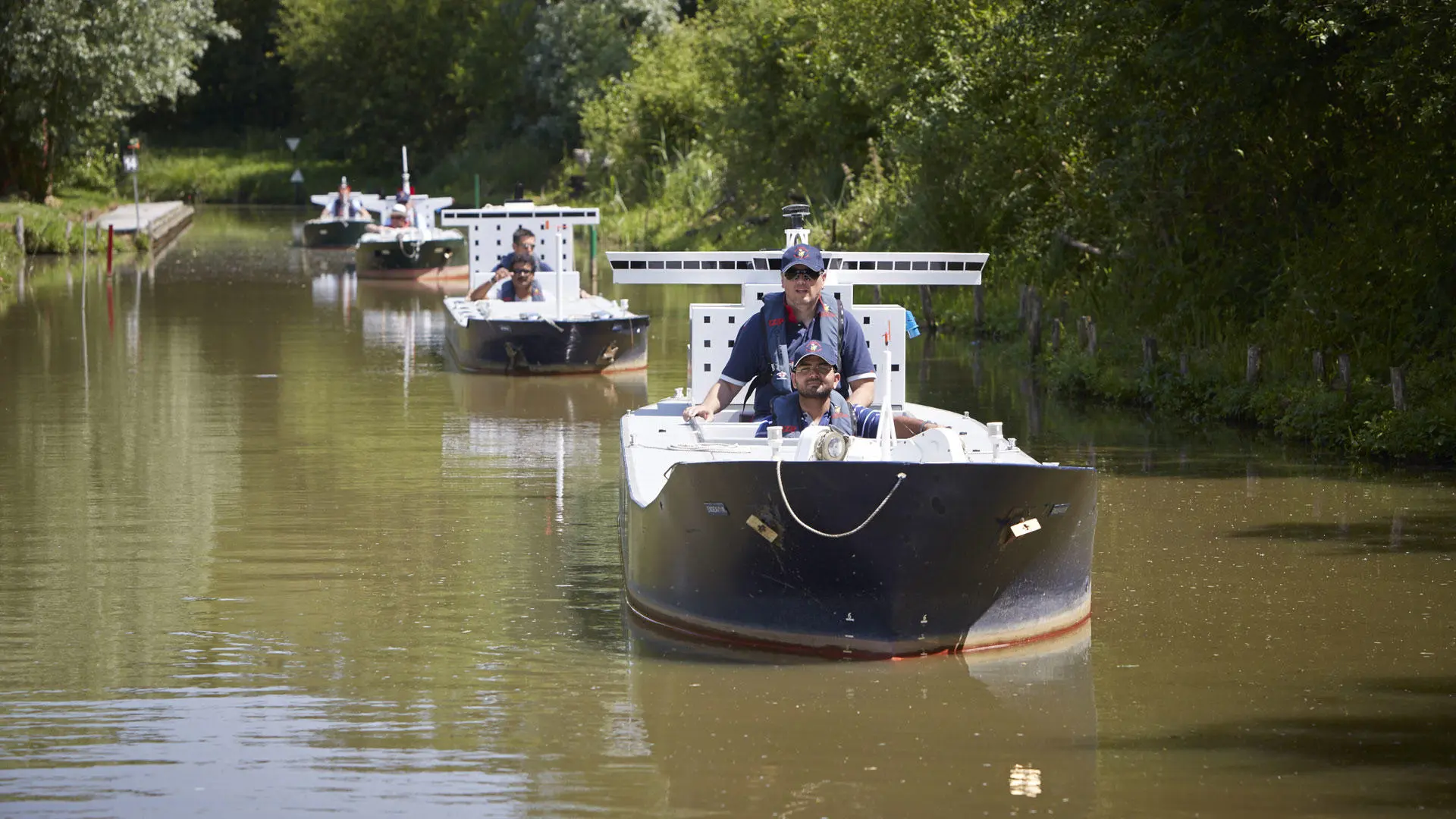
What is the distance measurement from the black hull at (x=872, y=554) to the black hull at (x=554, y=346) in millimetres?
13143

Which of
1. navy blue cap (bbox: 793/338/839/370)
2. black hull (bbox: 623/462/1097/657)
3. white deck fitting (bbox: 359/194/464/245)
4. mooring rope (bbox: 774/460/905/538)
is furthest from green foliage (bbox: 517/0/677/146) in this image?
mooring rope (bbox: 774/460/905/538)

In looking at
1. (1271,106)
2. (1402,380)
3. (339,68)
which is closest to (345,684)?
(1402,380)

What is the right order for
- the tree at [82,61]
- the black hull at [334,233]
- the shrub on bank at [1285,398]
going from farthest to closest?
the black hull at [334,233] → the tree at [82,61] → the shrub on bank at [1285,398]

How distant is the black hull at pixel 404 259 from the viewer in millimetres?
41812

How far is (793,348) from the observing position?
11.4m

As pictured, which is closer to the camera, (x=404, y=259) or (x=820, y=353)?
(x=820, y=353)

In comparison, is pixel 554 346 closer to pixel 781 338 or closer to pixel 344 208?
pixel 781 338

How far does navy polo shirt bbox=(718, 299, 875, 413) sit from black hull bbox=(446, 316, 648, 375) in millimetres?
11916

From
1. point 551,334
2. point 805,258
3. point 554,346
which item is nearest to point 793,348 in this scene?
point 805,258

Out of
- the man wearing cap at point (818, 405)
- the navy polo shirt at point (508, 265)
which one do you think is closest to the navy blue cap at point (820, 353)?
the man wearing cap at point (818, 405)

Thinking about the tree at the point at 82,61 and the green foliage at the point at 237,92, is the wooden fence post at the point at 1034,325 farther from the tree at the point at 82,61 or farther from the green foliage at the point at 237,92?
the green foliage at the point at 237,92

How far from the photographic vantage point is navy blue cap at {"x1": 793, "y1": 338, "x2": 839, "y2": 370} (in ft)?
35.9

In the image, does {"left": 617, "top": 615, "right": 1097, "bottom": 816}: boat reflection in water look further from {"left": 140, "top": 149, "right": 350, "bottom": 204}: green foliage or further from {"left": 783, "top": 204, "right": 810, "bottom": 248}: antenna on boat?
{"left": 140, "top": 149, "right": 350, "bottom": 204}: green foliage

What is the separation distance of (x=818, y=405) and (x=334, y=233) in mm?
42765
